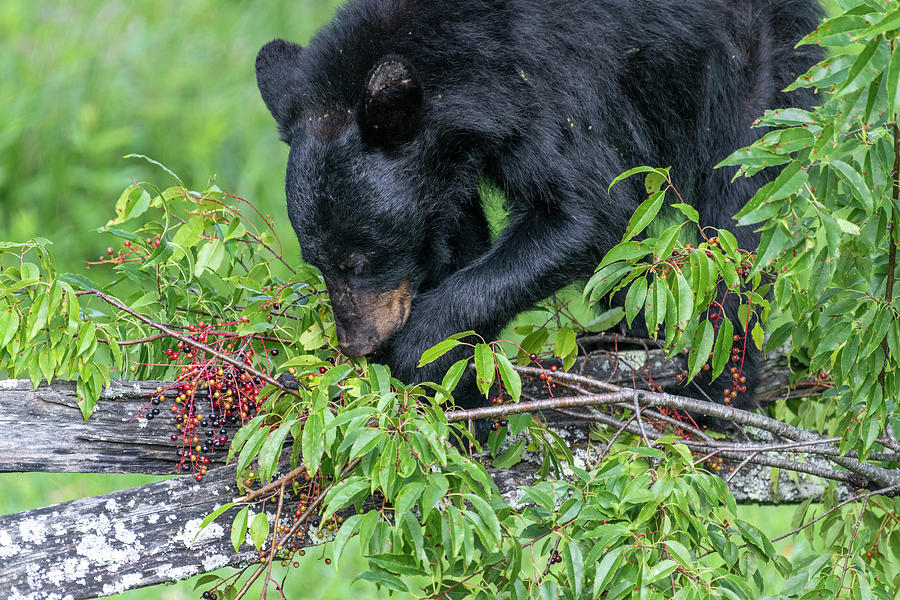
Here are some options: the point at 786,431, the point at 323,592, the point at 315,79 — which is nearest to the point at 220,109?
the point at 323,592

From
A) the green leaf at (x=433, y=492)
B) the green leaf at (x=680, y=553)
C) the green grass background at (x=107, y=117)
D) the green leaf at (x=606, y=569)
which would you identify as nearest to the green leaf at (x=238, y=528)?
the green leaf at (x=433, y=492)

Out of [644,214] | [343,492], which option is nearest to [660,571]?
[343,492]

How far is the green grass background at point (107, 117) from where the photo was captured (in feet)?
19.3

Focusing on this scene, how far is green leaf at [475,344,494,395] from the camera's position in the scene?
5.74 feet

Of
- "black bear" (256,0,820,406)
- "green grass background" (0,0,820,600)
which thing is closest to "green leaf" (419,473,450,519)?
"black bear" (256,0,820,406)

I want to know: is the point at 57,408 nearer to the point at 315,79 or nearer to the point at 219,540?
the point at 219,540

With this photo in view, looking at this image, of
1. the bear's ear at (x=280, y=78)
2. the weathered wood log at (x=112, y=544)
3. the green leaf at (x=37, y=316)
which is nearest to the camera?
the green leaf at (x=37, y=316)

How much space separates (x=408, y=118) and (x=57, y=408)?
3.68 ft

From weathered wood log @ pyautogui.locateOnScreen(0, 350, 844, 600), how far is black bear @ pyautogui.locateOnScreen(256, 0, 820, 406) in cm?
62

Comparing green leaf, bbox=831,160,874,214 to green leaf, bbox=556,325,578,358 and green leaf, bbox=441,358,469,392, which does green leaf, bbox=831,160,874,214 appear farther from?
green leaf, bbox=556,325,578,358

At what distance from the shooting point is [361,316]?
2.78 metres

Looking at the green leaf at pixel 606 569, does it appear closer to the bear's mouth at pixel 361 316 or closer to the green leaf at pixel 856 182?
the green leaf at pixel 856 182

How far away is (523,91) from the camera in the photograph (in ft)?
8.68

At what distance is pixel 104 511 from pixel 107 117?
4.48 meters
